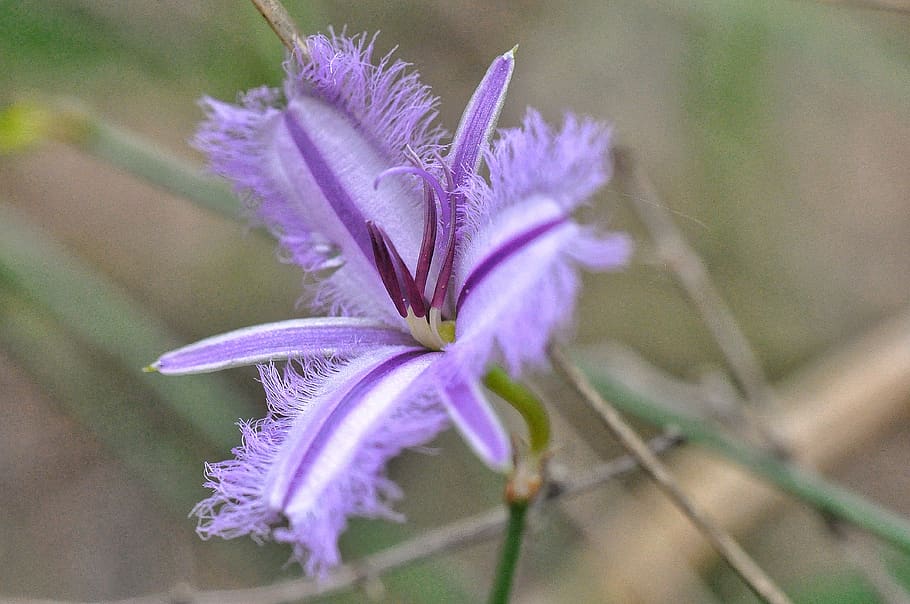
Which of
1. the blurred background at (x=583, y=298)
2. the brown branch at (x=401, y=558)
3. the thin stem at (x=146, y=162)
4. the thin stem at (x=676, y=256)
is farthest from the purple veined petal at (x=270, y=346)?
the blurred background at (x=583, y=298)

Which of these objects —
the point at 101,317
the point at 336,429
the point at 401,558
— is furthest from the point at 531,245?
the point at 101,317

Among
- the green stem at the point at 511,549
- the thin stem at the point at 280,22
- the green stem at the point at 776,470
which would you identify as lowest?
the green stem at the point at 776,470

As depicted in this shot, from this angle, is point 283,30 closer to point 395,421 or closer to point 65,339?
point 395,421

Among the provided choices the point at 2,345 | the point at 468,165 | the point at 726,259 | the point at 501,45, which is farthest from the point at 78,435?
the point at 468,165

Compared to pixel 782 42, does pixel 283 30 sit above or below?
above

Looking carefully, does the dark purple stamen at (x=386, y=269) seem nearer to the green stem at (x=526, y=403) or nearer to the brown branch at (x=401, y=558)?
the green stem at (x=526, y=403)

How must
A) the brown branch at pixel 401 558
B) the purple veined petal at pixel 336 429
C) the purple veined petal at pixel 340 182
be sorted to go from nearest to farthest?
1. the purple veined petal at pixel 336 429
2. the purple veined petal at pixel 340 182
3. the brown branch at pixel 401 558

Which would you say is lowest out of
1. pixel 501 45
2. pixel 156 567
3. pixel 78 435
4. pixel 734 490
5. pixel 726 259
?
pixel 734 490
